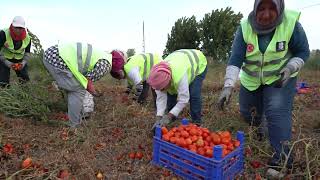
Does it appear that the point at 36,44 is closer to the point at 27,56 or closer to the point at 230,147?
the point at 27,56

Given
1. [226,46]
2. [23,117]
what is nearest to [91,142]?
[23,117]

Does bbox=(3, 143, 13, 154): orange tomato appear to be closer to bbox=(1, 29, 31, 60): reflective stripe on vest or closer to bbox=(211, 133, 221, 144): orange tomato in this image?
bbox=(211, 133, 221, 144): orange tomato

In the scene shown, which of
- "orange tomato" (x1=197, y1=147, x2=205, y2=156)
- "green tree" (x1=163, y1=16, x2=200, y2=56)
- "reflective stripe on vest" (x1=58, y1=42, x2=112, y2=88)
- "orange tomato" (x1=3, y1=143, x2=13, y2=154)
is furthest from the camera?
"green tree" (x1=163, y1=16, x2=200, y2=56)

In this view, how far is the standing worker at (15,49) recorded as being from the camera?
4934 millimetres

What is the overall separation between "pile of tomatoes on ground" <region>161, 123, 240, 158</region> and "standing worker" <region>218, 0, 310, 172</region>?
1.10 feet

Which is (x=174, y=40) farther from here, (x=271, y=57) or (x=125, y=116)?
(x=271, y=57)

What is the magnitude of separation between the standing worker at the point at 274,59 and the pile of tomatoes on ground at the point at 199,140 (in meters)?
0.33

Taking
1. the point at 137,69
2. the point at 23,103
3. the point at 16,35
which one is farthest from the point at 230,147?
the point at 16,35

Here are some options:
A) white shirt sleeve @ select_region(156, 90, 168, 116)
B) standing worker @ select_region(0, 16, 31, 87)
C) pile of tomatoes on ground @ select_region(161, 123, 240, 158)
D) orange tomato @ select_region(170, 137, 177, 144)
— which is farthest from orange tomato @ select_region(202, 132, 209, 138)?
standing worker @ select_region(0, 16, 31, 87)

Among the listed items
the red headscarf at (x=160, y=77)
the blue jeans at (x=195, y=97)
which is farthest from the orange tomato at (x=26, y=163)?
the blue jeans at (x=195, y=97)

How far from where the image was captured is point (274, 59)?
9.48ft

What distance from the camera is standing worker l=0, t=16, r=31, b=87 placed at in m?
4.93

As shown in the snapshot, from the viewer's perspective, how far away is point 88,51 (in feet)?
12.6

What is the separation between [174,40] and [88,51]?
801cm
